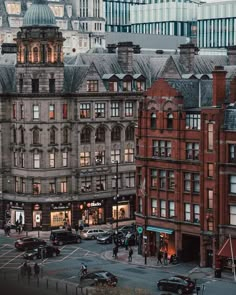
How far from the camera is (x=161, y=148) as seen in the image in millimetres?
75438

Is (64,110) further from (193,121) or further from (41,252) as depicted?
(193,121)

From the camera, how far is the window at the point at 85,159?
98250mm

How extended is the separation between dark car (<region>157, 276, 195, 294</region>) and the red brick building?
411 inches

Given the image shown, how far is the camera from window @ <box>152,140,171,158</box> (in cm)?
7462

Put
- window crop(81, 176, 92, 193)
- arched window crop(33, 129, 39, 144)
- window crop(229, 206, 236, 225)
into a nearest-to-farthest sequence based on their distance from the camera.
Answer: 1. window crop(229, 206, 236, 225)
2. arched window crop(33, 129, 39, 144)
3. window crop(81, 176, 92, 193)

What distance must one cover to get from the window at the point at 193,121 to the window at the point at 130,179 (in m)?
31.2

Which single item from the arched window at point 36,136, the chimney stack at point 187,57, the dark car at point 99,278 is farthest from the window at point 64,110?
the dark car at point 99,278

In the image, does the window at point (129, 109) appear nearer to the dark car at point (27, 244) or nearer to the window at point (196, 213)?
the dark car at point (27, 244)

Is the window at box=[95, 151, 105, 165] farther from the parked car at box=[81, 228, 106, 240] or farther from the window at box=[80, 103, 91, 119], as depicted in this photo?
the parked car at box=[81, 228, 106, 240]

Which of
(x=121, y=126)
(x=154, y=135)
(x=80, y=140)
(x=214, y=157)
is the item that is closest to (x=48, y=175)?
(x=80, y=140)

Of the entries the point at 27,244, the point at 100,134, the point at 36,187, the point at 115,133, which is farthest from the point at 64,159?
the point at 27,244

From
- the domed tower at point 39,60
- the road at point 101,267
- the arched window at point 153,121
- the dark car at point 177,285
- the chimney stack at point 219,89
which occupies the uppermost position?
the domed tower at point 39,60

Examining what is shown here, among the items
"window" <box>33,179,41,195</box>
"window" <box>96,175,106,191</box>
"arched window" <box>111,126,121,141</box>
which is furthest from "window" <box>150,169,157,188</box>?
"arched window" <box>111,126,121,141</box>

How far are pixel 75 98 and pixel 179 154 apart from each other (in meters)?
27.7
